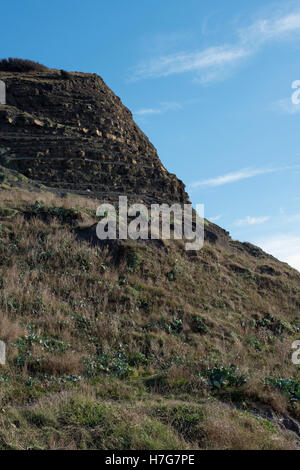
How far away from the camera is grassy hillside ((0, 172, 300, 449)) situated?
12.6 feet

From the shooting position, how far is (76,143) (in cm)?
1980

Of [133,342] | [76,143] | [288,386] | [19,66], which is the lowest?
[288,386]

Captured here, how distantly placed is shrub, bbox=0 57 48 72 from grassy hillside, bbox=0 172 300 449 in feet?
58.7

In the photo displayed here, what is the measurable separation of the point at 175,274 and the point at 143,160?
12033mm

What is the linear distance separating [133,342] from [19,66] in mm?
26799

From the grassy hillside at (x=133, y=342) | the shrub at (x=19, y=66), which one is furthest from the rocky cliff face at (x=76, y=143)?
the grassy hillside at (x=133, y=342)

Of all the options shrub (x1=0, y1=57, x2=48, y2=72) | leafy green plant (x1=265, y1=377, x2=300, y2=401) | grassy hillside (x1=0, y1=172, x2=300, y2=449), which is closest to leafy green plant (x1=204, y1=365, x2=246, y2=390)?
grassy hillside (x1=0, y1=172, x2=300, y2=449)

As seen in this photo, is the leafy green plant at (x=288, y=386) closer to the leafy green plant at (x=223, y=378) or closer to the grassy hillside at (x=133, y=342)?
the grassy hillside at (x=133, y=342)

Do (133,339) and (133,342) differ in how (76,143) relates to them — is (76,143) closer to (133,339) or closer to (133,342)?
(133,339)

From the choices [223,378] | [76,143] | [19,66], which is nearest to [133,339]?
[223,378]

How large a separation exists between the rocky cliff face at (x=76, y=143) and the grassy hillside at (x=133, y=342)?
4991 mm

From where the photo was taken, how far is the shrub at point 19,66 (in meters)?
28.0

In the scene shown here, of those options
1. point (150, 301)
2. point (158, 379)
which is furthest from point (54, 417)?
point (150, 301)
